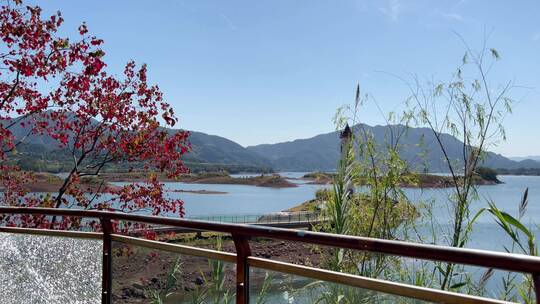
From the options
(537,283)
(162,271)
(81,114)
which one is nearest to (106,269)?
(162,271)

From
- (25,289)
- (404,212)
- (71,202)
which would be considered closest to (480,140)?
(404,212)

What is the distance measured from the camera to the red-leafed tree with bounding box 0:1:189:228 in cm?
703

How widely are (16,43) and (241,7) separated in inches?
272

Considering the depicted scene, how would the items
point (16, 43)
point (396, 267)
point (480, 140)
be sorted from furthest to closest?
point (16, 43)
point (480, 140)
point (396, 267)

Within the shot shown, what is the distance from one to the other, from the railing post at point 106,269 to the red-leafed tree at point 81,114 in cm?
438

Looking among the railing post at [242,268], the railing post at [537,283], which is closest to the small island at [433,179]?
the railing post at [242,268]

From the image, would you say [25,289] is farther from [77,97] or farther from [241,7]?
[241,7]

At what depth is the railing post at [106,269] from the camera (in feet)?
9.45

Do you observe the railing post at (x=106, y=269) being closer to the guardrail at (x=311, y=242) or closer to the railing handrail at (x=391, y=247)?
the guardrail at (x=311, y=242)

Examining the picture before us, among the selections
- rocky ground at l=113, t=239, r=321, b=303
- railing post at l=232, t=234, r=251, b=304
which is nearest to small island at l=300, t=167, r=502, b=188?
rocky ground at l=113, t=239, r=321, b=303

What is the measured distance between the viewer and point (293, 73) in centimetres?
1870

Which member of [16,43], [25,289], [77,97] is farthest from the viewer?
[77,97]

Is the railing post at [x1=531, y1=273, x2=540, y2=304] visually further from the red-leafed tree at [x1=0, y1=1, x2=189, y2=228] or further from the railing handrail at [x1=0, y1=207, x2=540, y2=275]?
the red-leafed tree at [x1=0, y1=1, x2=189, y2=228]

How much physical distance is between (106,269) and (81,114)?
525cm
